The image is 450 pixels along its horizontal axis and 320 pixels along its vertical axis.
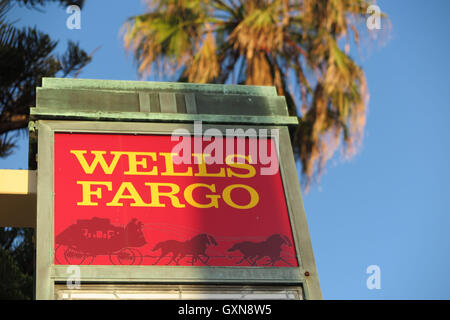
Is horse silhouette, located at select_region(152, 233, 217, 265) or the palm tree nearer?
horse silhouette, located at select_region(152, 233, 217, 265)

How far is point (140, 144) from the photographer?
816cm

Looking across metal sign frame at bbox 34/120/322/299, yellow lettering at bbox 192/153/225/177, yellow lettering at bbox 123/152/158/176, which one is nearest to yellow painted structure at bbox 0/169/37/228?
metal sign frame at bbox 34/120/322/299

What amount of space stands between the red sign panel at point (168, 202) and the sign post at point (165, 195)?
0.01 metres

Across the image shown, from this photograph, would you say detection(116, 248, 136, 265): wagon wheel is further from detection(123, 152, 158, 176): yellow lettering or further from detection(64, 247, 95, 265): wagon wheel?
detection(123, 152, 158, 176): yellow lettering

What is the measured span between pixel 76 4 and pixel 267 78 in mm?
4350

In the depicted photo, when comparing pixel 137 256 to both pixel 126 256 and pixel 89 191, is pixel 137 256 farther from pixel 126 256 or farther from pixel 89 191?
pixel 89 191

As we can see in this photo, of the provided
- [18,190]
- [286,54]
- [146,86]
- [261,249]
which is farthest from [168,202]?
[286,54]

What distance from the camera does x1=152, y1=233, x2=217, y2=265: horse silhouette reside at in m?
7.24

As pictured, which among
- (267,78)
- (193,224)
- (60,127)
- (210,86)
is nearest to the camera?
(193,224)

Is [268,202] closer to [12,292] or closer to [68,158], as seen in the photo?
[68,158]

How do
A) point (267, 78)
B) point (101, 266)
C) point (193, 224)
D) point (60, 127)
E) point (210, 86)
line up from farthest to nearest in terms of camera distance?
1. point (267, 78)
2. point (210, 86)
3. point (60, 127)
4. point (193, 224)
5. point (101, 266)

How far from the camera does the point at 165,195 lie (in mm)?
7738
